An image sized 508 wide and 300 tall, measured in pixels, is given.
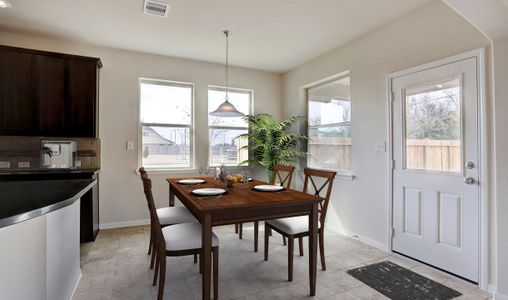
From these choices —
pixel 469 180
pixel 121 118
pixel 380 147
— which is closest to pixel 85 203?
pixel 121 118

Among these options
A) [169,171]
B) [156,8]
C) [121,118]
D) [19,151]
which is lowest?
[169,171]

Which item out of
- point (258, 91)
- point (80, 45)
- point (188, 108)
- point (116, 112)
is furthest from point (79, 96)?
point (258, 91)

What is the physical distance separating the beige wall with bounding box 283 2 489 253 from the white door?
0.49ft

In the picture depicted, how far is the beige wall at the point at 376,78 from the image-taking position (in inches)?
99.1

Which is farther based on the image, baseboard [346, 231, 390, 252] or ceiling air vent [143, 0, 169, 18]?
baseboard [346, 231, 390, 252]

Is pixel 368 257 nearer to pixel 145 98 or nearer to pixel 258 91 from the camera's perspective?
pixel 258 91

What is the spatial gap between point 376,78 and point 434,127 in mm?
897

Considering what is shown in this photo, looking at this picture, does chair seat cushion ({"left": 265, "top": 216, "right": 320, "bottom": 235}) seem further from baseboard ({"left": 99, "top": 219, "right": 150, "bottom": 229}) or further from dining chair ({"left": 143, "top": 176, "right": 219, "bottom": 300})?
baseboard ({"left": 99, "top": 219, "right": 150, "bottom": 229})

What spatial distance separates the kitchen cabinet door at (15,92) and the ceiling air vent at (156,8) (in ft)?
5.56

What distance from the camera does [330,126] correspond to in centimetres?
407

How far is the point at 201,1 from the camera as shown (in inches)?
104

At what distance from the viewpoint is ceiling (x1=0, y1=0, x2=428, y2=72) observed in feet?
8.86

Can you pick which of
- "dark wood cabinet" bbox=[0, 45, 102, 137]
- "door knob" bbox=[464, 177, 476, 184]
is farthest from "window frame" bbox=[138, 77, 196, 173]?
"door knob" bbox=[464, 177, 476, 184]

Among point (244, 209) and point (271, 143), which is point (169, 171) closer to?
point (271, 143)
